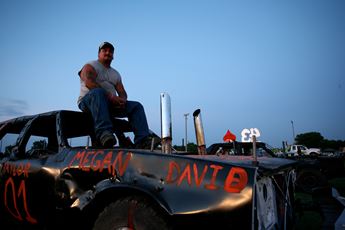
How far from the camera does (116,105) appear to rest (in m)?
3.08

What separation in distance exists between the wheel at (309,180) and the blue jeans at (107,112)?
775cm

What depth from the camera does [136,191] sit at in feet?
6.02

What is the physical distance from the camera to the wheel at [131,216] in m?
1.72

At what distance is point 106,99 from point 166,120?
0.75 meters

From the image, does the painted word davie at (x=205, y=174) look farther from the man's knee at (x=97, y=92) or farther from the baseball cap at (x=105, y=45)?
the baseball cap at (x=105, y=45)

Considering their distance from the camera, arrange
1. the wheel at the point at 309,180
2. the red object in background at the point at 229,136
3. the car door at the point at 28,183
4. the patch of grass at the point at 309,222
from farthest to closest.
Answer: the wheel at the point at 309,180
the patch of grass at the point at 309,222
the red object in background at the point at 229,136
the car door at the point at 28,183

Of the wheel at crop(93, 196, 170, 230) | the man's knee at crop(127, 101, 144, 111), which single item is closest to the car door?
the wheel at crop(93, 196, 170, 230)

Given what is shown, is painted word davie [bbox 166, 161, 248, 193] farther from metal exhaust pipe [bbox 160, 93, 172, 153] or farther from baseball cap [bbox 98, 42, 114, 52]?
baseball cap [bbox 98, 42, 114, 52]

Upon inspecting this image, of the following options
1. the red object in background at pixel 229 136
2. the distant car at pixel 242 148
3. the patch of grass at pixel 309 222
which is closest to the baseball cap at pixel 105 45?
the red object in background at pixel 229 136

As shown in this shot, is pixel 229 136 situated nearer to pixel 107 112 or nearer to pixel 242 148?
pixel 107 112

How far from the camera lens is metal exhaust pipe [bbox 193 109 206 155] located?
3.08 metres

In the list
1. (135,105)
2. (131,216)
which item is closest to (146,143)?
(135,105)

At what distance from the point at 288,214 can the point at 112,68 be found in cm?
259

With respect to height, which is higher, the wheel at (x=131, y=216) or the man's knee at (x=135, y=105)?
the man's knee at (x=135, y=105)
